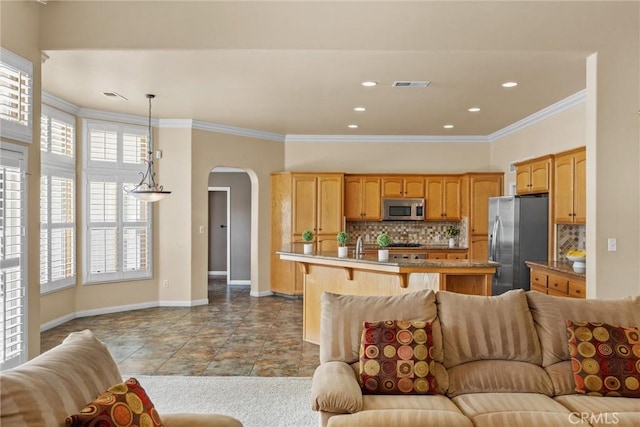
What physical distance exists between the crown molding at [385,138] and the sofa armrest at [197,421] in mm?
6675

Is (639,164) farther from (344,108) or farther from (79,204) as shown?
(79,204)

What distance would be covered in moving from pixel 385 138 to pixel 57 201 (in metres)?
5.35

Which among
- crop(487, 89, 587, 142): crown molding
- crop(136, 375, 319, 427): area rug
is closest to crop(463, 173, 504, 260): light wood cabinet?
crop(487, 89, 587, 142): crown molding

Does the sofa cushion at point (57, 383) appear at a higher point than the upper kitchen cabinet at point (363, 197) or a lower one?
lower

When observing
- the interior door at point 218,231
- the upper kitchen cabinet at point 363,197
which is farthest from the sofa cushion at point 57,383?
the interior door at point 218,231

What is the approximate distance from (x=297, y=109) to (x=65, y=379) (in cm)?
511

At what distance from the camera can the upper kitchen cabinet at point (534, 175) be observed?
578cm

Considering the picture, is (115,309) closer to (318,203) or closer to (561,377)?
(318,203)

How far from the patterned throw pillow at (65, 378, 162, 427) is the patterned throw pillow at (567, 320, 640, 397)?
2.25 m

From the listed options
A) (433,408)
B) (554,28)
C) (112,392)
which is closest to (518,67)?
(554,28)

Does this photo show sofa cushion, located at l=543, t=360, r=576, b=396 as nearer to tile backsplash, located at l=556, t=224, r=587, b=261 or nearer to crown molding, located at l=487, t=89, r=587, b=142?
tile backsplash, located at l=556, t=224, r=587, b=261

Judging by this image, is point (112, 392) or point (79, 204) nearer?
point (112, 392)

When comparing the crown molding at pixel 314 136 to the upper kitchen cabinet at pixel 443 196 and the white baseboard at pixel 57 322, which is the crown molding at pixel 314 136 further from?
the white baseboard at pixel 57 322

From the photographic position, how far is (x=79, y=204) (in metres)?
6.45
